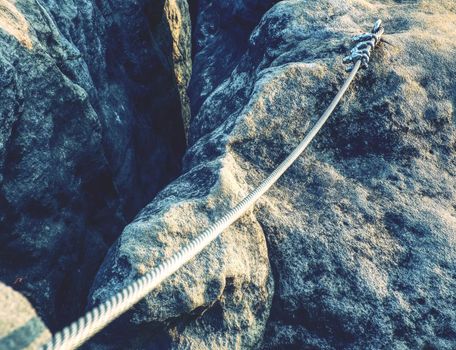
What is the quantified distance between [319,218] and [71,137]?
2159 mm

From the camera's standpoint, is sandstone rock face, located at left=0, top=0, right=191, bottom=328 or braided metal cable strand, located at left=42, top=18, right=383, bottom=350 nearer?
braided metal cable strand, located at left=42, top=18, right=383, bottom=350

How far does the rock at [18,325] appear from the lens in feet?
5.67

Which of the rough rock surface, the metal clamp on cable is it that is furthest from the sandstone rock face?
the metal clamp on cable

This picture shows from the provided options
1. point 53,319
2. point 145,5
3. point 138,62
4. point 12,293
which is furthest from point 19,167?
point 145,5

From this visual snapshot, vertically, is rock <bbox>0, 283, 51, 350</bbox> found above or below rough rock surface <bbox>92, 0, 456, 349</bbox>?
above

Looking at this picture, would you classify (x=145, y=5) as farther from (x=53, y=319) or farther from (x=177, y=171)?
(x=53, y=319)

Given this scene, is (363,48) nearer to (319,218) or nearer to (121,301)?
(319,218)

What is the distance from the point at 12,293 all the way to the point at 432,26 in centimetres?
486

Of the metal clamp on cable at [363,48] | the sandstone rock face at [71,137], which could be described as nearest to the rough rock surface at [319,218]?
the metal clamp on cable at [363,48]

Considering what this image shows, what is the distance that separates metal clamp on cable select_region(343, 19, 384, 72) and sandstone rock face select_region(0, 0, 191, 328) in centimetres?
242

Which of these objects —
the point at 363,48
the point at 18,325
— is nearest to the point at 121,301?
the point at 18,325

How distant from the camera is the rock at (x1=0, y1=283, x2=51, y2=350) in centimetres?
173

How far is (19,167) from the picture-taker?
320 centimetres

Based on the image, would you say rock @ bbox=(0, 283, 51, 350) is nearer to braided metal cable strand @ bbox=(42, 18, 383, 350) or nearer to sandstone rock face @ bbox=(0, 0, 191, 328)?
braided metal cable strand @ bbox=(42, 18, 383, 350)
